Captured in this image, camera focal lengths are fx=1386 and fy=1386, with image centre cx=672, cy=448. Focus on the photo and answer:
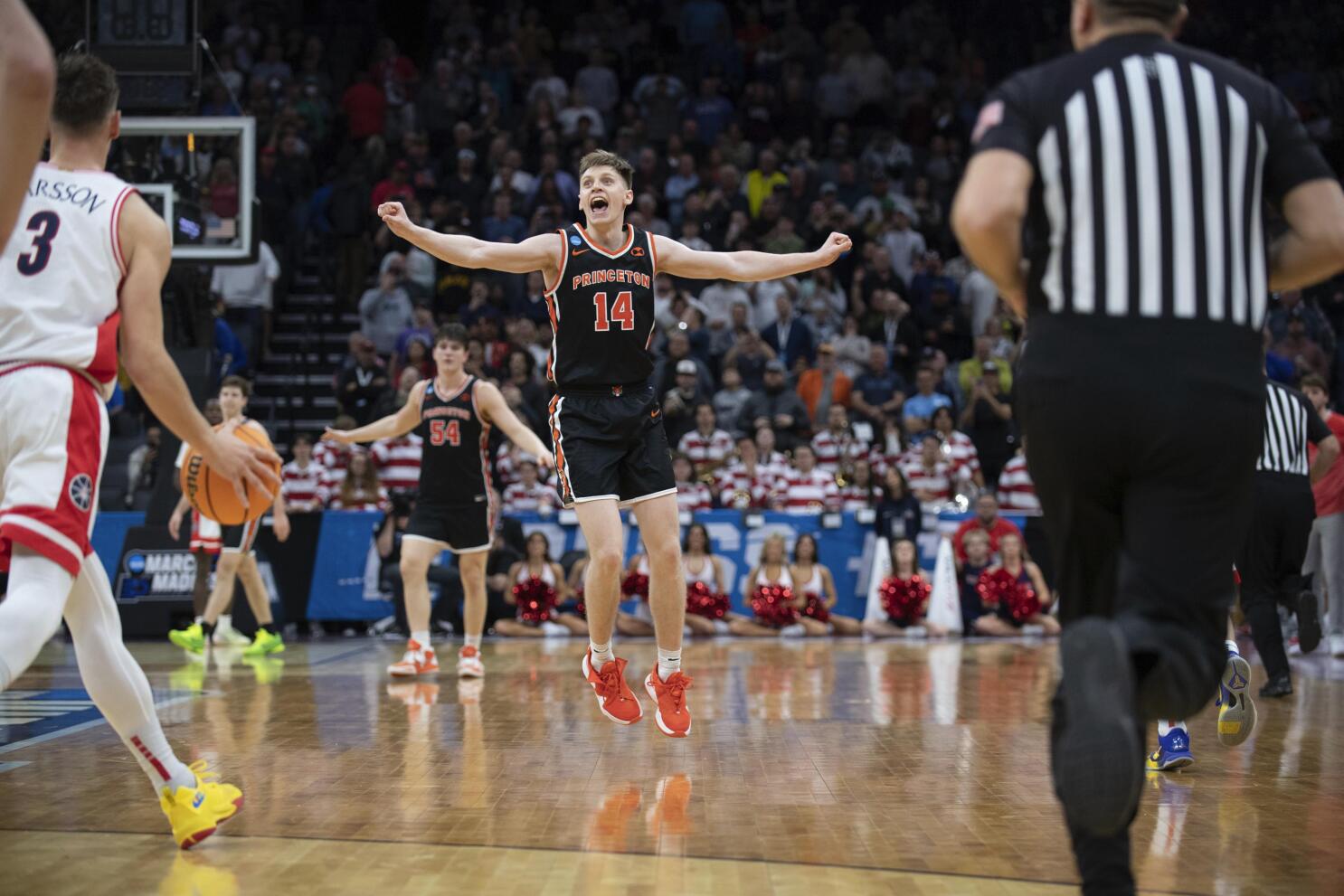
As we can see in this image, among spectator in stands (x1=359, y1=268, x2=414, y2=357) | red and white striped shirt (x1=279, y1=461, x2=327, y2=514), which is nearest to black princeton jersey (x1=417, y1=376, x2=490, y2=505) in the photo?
red and white striped shirt (x1=279, y1=461, x2=327, y2=514)

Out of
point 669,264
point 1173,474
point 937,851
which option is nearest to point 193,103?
point 669,264

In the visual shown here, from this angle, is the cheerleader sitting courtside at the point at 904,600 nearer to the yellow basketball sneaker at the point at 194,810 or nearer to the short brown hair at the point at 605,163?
the short brown hair at the point at 605,163

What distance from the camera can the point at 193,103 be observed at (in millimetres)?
13047

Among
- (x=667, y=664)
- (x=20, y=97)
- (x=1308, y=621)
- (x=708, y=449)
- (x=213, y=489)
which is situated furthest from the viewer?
(x=708, y=449)

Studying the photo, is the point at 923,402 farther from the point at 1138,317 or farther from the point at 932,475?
the point at 1138,317

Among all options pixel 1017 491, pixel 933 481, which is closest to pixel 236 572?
pixel 933 481

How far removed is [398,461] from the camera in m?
14.7

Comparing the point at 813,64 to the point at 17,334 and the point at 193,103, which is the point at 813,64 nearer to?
the point at 193,103

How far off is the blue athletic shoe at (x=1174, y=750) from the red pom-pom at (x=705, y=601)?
27.3 ft

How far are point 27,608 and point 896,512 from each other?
11.0m

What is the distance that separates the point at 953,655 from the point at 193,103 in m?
8.58

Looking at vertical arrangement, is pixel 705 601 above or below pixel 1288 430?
below

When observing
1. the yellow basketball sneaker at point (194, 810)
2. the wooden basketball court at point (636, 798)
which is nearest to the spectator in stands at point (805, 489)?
the wooden basketball court at point (636, 798)

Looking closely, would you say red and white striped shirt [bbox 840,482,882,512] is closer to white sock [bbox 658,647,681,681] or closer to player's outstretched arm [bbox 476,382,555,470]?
player's outstretched arm [bbox 476,382,555,470]
